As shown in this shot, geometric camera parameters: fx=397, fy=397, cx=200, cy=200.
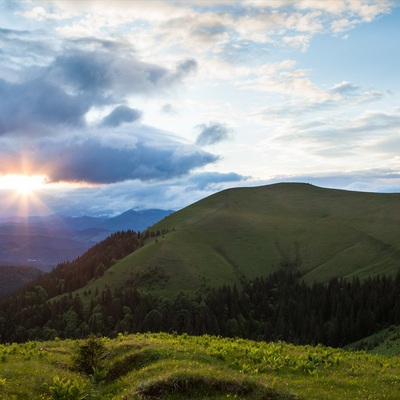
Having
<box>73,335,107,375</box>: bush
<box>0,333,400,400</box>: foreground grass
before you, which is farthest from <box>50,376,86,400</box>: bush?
<box>73,335,107,375</box>: bush

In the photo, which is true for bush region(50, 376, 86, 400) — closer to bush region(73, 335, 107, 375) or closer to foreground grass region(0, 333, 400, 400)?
foreground grass region(0, 333, 400, 400)

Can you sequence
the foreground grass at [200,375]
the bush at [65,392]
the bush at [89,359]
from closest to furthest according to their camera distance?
the bush at [65,392], the foreground grass at [200,375], the bush at [89,359]

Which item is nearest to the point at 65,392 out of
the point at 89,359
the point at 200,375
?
the point at 89,359

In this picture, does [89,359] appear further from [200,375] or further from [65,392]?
[200,375]

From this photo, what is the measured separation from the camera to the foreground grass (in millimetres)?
24766

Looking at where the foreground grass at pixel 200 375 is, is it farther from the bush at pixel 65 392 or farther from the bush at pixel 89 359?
the bush at pixel 89 359

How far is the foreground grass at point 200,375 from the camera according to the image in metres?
24.8

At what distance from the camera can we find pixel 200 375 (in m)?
25.8

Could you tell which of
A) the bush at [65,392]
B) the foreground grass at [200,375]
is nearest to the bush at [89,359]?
the foreground grass at [200,375]

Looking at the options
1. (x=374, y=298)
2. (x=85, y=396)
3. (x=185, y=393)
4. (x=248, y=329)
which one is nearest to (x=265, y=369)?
(x=185, y=393)

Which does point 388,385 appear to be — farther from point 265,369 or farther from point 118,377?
point 118,377

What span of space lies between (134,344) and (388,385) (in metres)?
20.4

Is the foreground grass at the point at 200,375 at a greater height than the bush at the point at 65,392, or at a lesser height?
lesser

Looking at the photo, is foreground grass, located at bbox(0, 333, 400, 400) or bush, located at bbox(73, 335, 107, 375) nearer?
foreground grass, located at bbox(0, 333, 400, 400)
